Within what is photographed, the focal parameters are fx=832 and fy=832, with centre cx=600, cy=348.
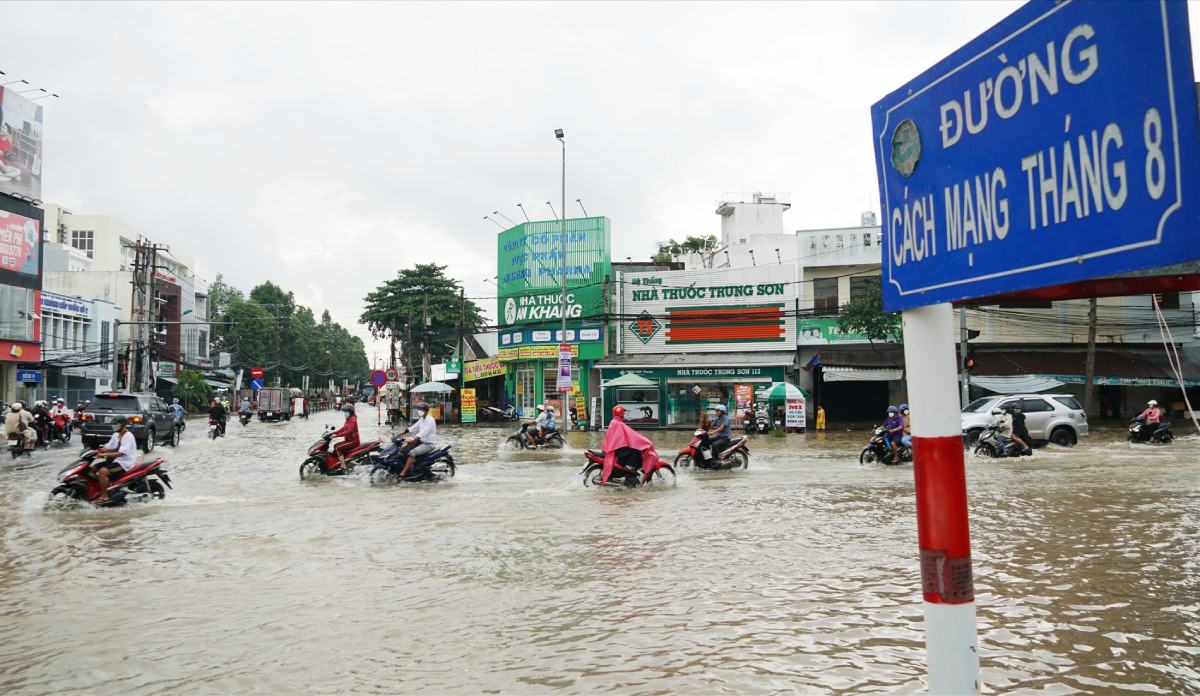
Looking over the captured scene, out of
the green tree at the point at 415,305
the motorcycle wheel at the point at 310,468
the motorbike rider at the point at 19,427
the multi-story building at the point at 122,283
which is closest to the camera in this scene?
the motorcycle wheel at the point at 310,468

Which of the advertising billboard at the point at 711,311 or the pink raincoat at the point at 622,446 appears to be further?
the advertising billboard at the point at 711,311

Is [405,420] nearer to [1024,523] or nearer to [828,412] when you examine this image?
[828,412]

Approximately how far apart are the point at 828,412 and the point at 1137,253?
33969 mm

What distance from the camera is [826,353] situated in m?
33.7

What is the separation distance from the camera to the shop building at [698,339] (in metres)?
33.1

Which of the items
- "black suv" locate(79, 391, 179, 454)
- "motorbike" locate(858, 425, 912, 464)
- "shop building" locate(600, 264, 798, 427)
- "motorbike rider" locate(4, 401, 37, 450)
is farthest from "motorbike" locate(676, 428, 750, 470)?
"shop building" locate(600, 264, 798, 427)

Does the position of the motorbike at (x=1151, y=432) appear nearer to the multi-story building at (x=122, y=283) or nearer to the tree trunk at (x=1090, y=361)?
the tree trunk at (x=1090, y=361)

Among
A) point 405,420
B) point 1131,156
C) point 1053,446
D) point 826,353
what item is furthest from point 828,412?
point 1131,156

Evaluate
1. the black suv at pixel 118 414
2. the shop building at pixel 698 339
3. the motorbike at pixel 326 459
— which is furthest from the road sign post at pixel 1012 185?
the shop building at pixel 698 339

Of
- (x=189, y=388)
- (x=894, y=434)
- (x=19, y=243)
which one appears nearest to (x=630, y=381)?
(x=894, y=434)

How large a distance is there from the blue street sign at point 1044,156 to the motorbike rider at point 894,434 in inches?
590

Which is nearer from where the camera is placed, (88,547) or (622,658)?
(622,658)

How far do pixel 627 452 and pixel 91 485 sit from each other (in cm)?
770

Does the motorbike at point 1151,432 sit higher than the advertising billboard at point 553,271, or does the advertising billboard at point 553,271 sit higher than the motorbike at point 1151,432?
the advertising billboard at point 553,271
